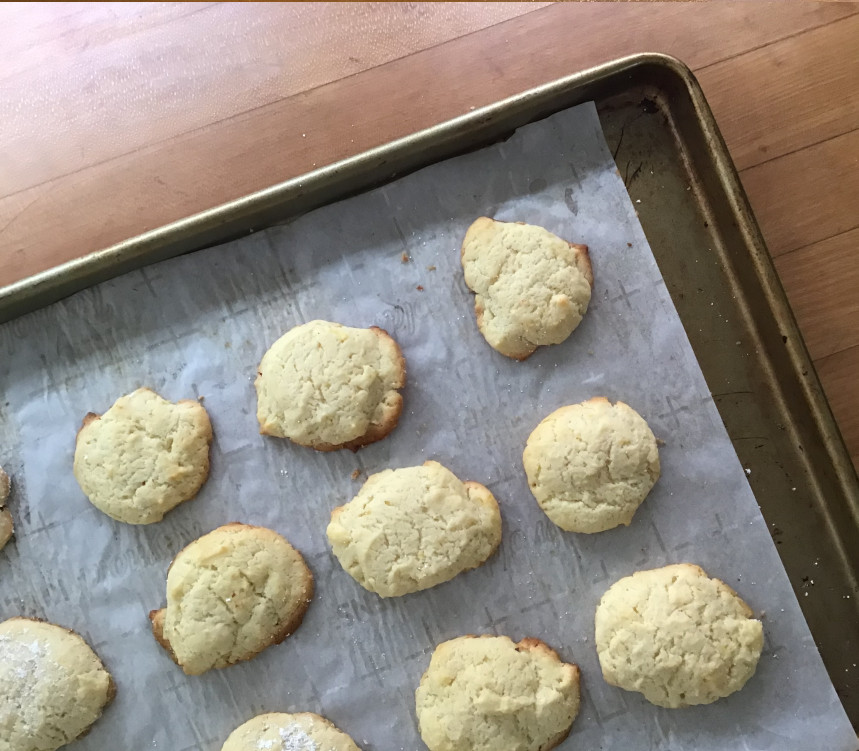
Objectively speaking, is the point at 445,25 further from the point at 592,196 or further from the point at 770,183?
the point at 770,183

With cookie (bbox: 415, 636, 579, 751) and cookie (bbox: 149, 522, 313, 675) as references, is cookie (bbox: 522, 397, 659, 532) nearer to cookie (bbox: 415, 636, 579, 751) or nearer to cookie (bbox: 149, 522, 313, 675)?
cookie (bbox: 415, 636, 579, 751)

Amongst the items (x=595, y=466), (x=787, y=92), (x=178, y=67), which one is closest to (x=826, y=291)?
(x=787, y=92)

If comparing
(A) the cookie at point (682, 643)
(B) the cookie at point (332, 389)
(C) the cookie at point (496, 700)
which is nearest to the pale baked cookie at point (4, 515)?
(B) the cookie at point (332, 389)

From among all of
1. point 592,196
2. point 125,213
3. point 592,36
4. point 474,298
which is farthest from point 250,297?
point 592,36

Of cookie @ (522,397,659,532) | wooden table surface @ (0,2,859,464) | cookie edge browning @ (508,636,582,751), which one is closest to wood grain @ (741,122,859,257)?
wooden table surface @ (0,2,859,464)

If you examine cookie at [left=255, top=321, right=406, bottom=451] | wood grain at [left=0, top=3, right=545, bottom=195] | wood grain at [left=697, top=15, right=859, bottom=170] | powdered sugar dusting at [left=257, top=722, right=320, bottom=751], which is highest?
wood grain at [left=0, top=3, right=545, bottom=195]

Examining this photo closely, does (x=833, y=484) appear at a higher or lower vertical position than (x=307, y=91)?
lower

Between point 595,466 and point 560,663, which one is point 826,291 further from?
point 560,663
